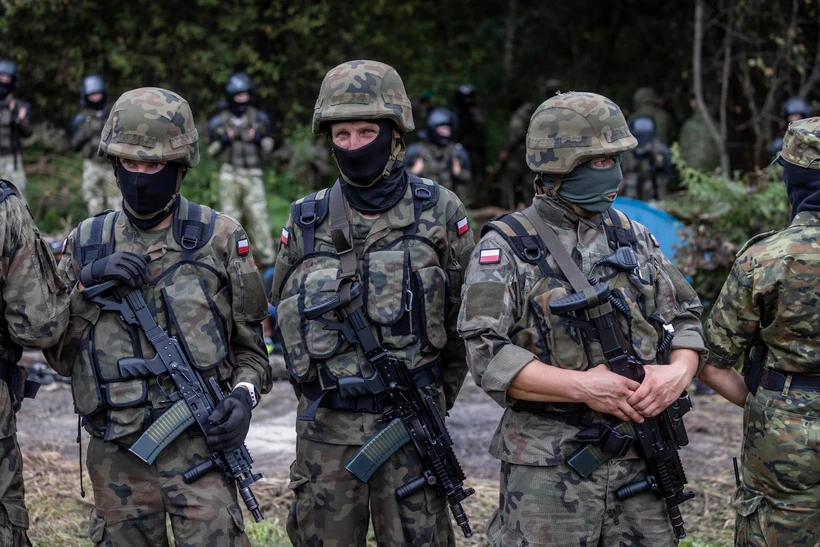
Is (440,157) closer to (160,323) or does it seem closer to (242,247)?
(242,247)

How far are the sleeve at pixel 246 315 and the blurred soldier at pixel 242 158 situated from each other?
7.72m

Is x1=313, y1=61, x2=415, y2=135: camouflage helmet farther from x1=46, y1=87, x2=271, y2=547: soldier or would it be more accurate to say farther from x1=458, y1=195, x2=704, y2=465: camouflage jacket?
x1=458, y1=195, x2=704, y2=465: camouflage jacket

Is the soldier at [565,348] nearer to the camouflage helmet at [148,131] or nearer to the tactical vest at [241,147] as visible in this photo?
the camouflage helmet at [148,131]

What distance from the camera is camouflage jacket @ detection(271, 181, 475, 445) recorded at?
3.78 metres

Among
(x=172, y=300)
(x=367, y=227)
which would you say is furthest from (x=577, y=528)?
(x=172, y=300)

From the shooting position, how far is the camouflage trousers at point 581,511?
336cm

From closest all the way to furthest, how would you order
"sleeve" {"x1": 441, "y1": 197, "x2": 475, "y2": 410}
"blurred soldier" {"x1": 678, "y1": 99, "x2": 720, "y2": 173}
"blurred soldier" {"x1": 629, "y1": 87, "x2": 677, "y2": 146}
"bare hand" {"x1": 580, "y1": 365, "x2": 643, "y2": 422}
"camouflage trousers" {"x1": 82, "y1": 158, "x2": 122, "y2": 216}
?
"bare hand" {"x1": 580, "y1": 365, "x2": 643, "y2": 422}, "sleeve" {"x1": 441, "y1": 197, "x2": 475, "y2": 410}, "camouflage trousers" {"x1": 82, "y1": 158, "x2": 122, "y2": 216}, "blurred soldier" {"x1": 678, "y1": 99, "x2": 720, "y2": 173}, "blurred soldier" {"x1": 629, "y1": 87, "x2": 677, "y2": 146}

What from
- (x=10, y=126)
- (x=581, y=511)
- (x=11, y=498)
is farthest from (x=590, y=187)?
(x=10, y=126)

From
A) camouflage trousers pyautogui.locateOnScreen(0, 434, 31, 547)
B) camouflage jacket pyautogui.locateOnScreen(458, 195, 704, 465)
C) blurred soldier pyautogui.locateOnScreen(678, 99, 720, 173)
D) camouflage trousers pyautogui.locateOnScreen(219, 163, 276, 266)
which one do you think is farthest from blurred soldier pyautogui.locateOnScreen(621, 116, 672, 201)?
camouflage trousers pyautogui.locateOnScreen(0, 434, 31, 547)

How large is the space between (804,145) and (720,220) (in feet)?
17.5

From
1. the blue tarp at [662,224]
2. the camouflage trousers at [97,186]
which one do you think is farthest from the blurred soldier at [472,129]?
the blue tarp at [662,224]

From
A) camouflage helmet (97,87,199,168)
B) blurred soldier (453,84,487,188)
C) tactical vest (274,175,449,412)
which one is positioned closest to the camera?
camouflage helmet (97,87,199,168)

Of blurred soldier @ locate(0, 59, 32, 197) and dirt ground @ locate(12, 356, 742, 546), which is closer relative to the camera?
dirt ground @ locate(12, 356, 742, 546)

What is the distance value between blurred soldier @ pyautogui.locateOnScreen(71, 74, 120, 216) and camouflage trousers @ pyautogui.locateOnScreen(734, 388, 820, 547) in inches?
370
